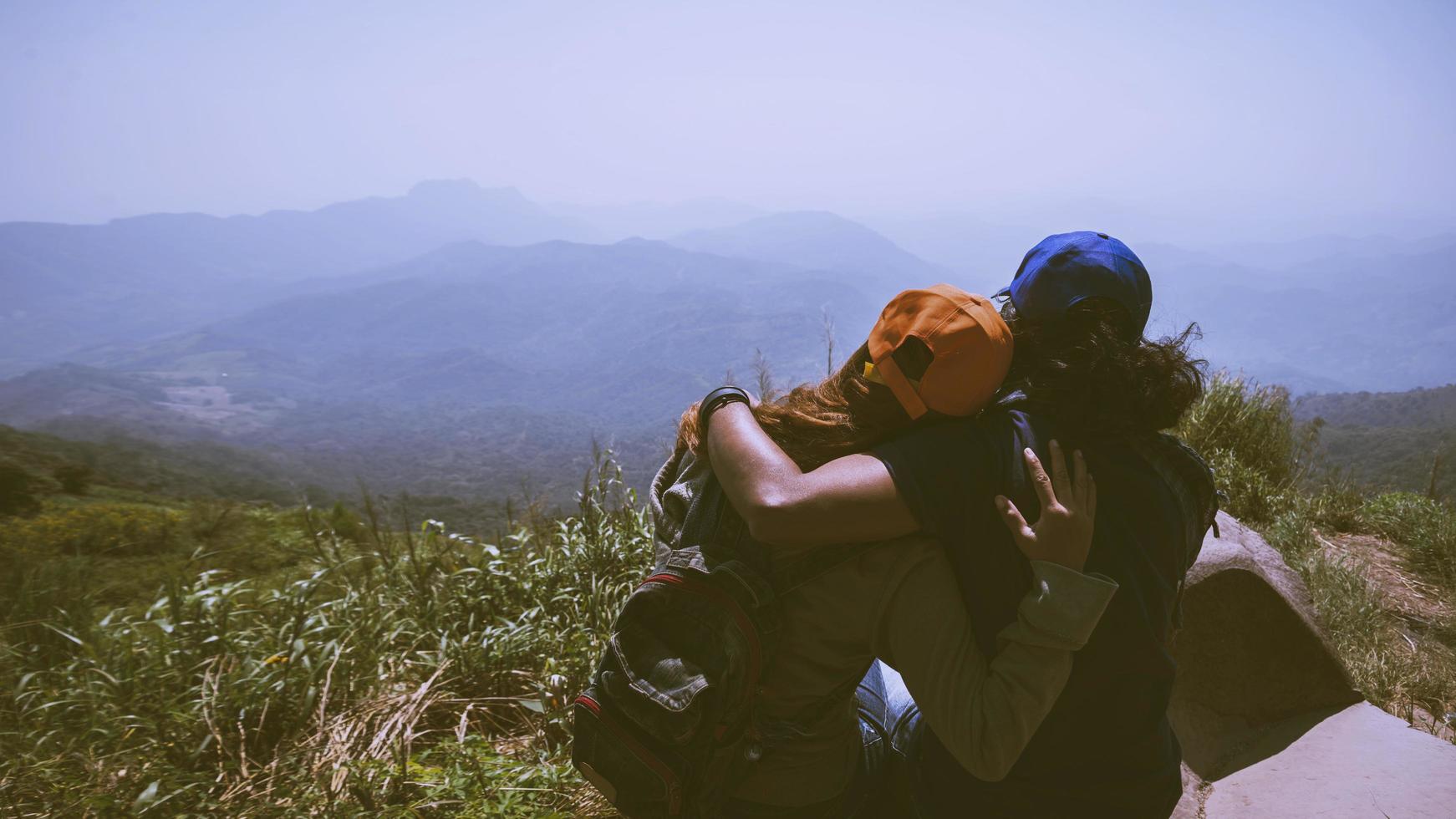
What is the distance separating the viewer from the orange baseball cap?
1.33 meters

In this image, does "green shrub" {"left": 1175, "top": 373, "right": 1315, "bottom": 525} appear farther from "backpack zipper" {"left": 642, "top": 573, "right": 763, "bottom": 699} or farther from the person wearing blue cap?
"backpack zipper" {"left": 642, "top": 573, "right": 763, "bottom": 699}

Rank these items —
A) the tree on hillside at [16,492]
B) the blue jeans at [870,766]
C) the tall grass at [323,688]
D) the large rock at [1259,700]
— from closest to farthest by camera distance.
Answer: the blue jeans at [870,766] → the tall grass at [323,688] → the large rock at [1259,700] → the tree on hillside at [16,492]

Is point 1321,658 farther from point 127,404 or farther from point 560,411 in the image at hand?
point 127,404

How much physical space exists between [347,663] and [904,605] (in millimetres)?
2488

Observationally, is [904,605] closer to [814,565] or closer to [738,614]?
[814,565]

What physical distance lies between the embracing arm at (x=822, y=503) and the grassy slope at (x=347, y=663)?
151 centimetres

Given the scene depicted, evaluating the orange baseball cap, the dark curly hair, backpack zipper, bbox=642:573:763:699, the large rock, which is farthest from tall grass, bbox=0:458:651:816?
the large rock

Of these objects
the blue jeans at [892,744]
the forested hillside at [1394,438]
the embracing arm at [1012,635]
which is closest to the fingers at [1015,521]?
the embracing arm at [1012,635]

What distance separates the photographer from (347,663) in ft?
9.50

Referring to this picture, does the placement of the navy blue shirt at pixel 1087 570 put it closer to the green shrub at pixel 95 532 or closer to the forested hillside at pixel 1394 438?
the green shrub at pixel 95 532

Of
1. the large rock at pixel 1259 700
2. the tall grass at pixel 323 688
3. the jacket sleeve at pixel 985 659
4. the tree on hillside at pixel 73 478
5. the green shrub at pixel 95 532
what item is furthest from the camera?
the tree on hillside at pixel 73 478

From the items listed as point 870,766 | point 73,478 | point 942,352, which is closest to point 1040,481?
point 942,352

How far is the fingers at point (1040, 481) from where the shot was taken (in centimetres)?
125

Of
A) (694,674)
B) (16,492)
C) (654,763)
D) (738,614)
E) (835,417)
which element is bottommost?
(16,492)
